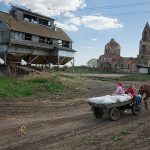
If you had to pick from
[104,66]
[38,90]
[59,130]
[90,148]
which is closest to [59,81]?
[38,90]

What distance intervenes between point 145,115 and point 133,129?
143 inches

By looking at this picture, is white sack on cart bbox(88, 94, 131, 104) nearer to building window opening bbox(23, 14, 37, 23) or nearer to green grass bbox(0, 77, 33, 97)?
green grass bbox(0, 77, 33, 97)

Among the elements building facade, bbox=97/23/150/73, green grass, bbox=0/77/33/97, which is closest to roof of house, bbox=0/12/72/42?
green grass, bbox=0/77/33/97

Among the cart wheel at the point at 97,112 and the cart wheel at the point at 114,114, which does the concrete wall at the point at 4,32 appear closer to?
the cart wheel at the point at 97,112

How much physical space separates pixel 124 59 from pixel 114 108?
69.6 metres

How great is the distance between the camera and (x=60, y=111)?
63.4ft

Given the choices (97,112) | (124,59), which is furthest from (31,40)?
(124,59)

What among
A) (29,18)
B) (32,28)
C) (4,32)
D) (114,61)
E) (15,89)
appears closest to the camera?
(15,89)

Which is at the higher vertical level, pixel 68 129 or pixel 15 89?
pixel 15 89

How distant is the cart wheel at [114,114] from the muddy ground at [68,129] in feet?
0.84

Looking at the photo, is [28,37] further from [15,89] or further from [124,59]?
[124,59]

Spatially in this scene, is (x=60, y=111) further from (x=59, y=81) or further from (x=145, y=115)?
(x=59, y=81)

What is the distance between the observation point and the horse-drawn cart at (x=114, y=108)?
1577 centimetres

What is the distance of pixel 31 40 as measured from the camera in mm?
43844
